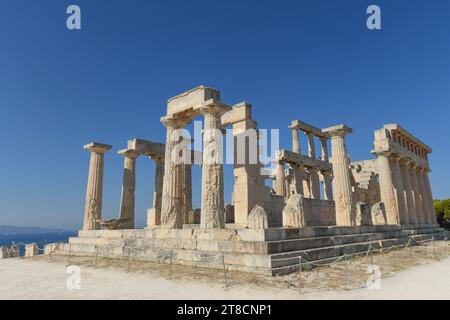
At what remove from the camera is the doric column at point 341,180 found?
1959cm

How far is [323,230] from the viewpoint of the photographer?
1435cm

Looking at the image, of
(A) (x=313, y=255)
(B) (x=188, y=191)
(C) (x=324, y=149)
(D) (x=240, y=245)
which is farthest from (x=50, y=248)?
(C) (x=324, y=149)

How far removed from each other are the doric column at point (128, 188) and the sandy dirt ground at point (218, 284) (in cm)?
1187

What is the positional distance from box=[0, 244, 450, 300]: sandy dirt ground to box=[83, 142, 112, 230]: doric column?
1053 cm

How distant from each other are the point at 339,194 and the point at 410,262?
6.77 metres

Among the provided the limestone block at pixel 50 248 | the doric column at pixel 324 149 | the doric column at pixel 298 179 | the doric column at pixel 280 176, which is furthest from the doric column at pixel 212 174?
the doric column at pixel 324 149

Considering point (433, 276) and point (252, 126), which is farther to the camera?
point (252, 126)

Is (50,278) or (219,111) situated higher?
(219,111)

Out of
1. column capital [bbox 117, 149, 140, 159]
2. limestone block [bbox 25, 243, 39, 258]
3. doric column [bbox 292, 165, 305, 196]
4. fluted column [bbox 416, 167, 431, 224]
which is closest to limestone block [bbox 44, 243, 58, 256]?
limestone block [bbox 25, 243, 39, 258]

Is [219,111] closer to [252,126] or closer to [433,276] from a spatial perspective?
[252,126]

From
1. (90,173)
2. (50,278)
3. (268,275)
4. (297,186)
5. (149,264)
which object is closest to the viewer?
(268,275)

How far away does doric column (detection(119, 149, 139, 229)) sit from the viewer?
2419 cm

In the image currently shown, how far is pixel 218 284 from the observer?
8.70m
